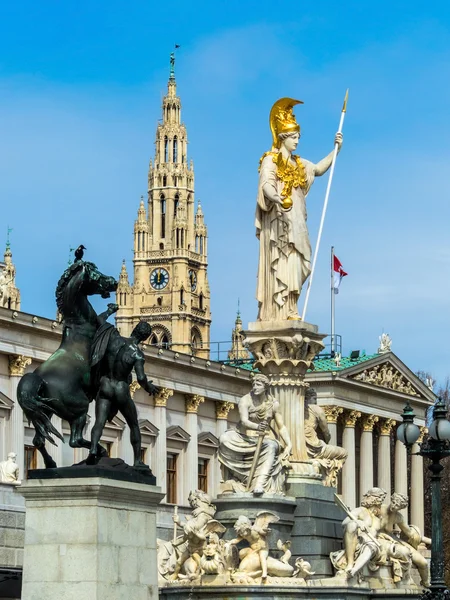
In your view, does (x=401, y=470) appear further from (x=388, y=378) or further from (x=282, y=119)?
(x=282, y=119)

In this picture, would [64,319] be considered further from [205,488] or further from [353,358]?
[353,358]

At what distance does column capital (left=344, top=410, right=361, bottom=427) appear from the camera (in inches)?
3745

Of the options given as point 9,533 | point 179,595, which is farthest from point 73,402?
point 9,533

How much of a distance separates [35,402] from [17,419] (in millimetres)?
52436

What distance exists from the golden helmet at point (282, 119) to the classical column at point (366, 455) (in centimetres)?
6561

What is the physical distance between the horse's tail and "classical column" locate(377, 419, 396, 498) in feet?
259

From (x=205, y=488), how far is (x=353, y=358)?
15931mm

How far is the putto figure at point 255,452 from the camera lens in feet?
95.1

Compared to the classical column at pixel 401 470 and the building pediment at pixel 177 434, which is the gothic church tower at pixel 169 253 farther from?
the building pediment at pixel 177 434

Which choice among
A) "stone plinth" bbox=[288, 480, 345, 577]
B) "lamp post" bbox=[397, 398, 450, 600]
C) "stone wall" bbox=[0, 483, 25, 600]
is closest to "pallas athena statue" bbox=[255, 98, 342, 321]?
"stone plinth" bbox=[288, 480, 345, 577]

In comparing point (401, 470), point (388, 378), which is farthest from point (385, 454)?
point (388, 378)

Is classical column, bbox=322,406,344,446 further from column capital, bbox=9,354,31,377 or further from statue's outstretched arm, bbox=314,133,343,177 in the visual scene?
statue's outstretched arm, bbox=314,133,343,177

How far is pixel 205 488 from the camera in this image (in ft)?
281

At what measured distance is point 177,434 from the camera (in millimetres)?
84125
